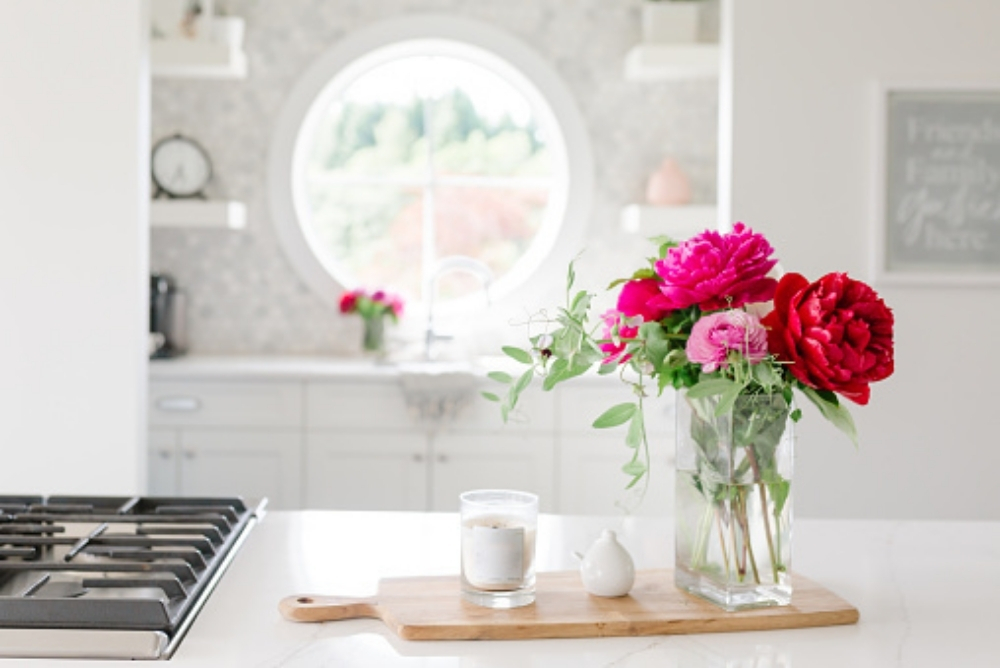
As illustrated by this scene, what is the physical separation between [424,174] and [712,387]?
3773 mm

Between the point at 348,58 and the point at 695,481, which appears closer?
the point at 695,481

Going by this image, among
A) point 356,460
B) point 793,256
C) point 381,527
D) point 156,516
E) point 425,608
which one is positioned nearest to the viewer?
point 425,608

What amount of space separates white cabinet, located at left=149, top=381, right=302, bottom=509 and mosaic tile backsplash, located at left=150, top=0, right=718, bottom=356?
68cm

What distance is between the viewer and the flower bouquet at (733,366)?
1325 mm

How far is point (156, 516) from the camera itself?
1.71m

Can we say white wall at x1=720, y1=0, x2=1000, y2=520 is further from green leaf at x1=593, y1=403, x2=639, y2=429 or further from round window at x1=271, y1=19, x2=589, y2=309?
green leaf at x1=593, y1=403, x2=639, y2=429

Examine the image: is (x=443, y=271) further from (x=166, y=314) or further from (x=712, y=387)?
(x=712, y=387)

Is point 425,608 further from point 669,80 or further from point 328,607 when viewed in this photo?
point 669,80

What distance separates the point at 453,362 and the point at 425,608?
3216 mm

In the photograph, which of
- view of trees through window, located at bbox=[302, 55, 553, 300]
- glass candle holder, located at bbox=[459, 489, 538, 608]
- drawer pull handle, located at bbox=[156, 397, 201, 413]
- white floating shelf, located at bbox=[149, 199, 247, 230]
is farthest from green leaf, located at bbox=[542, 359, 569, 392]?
view of trees through window, located at bbox=[302, 55, 553, 300]

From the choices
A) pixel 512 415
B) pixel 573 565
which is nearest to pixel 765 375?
pixel 573 565

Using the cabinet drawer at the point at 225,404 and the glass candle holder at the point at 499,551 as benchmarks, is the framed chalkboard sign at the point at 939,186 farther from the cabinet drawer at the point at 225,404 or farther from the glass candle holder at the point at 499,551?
the glass candle holder at the point at 499,551

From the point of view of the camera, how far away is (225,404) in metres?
4.11

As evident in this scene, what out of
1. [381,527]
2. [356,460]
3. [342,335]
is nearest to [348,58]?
[342,335]
